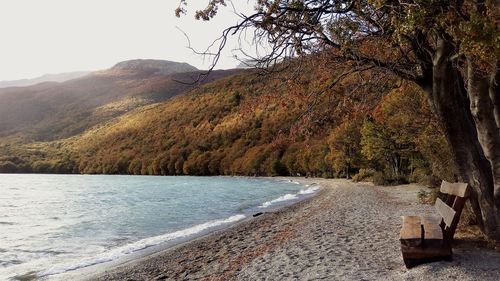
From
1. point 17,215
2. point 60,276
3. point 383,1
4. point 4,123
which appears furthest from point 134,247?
point 4,123

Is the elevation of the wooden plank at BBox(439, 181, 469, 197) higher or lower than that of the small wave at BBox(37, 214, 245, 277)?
higher

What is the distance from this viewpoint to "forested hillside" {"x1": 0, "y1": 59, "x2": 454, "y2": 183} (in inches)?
303

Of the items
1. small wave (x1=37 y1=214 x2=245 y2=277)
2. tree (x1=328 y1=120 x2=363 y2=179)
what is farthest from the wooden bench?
tree (x1=328 y1=120 x2=363 y2=179)

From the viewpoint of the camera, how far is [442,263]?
6.14m

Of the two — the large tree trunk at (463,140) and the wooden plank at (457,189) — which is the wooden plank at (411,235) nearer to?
the wooden plank at (457,189)

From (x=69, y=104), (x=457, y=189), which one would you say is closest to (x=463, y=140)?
(x=457, y=189)

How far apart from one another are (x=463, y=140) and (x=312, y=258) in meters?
3.72

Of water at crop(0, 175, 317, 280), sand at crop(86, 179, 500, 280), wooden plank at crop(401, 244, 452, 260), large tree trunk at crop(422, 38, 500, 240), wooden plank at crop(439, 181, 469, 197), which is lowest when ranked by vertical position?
water at crop(0, 175, 317, 280)

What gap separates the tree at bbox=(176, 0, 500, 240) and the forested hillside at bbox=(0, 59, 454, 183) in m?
0.65

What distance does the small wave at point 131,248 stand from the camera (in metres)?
12.7

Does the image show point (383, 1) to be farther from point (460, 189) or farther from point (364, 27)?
point (460, 189)

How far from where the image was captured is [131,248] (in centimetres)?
1567

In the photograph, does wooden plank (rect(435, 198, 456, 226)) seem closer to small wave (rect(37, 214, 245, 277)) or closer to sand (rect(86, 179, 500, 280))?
sand (rect(86, 179, 500, 280))

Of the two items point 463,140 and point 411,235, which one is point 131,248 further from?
point 463,140
